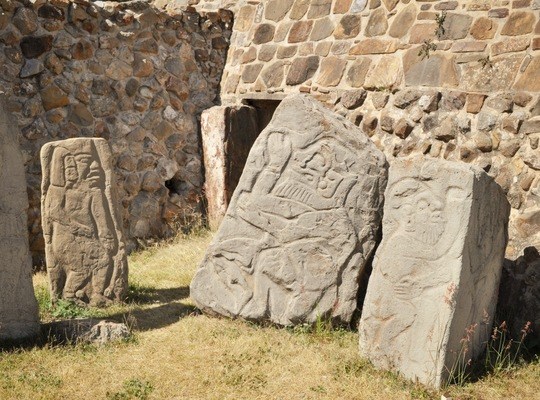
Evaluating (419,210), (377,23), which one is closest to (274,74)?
(377,23)

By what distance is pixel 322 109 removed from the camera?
564cm

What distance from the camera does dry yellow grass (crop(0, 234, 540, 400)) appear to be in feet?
15.1

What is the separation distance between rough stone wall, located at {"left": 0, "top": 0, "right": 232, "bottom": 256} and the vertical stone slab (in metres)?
0.20

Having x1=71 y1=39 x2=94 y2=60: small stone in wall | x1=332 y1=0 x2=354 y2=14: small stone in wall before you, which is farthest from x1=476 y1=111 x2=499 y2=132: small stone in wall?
x1=71 y1=39 x2=94 y2=60: small stone in wall

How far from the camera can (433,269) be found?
4.70 meters

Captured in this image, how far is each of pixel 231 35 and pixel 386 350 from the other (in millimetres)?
5140

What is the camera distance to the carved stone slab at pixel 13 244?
5.09 metres

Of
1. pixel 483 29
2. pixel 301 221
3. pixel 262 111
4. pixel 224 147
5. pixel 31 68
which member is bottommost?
pixel 301 221

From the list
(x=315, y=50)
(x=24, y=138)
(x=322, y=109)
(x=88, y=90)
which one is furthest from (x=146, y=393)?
(x=315, y=50)

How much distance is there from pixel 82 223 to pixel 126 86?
7.82 feet

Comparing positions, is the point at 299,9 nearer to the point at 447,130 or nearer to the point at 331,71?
the point at 331,71

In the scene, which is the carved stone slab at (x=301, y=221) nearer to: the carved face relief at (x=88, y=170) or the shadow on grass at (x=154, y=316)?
the shadow on grass at (x=154, y=316)

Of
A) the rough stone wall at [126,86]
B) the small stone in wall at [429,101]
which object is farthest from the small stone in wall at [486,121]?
the rough stone wall at [126,86]

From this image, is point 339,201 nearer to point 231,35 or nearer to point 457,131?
point 457,131
